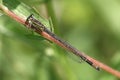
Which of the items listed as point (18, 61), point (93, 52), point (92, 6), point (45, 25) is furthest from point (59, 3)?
point (45, 25)

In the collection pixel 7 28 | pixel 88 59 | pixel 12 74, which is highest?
pixel 88 59

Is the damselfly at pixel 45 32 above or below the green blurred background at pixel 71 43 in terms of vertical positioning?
above

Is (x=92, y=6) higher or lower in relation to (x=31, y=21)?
lower

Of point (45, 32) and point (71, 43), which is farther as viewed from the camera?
point (71, 43)

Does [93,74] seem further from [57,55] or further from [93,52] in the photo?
[57,55]

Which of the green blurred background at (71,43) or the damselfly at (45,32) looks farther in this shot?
the green blurred background at (71,43)

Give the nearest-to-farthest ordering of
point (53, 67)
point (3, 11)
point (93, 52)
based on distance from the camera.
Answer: point (3, 11) → point (53, 67) → point (93, 52)

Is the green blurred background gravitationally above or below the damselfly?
below

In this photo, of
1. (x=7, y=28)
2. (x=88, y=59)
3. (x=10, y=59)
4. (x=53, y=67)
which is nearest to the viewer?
(x=88, y=59)
